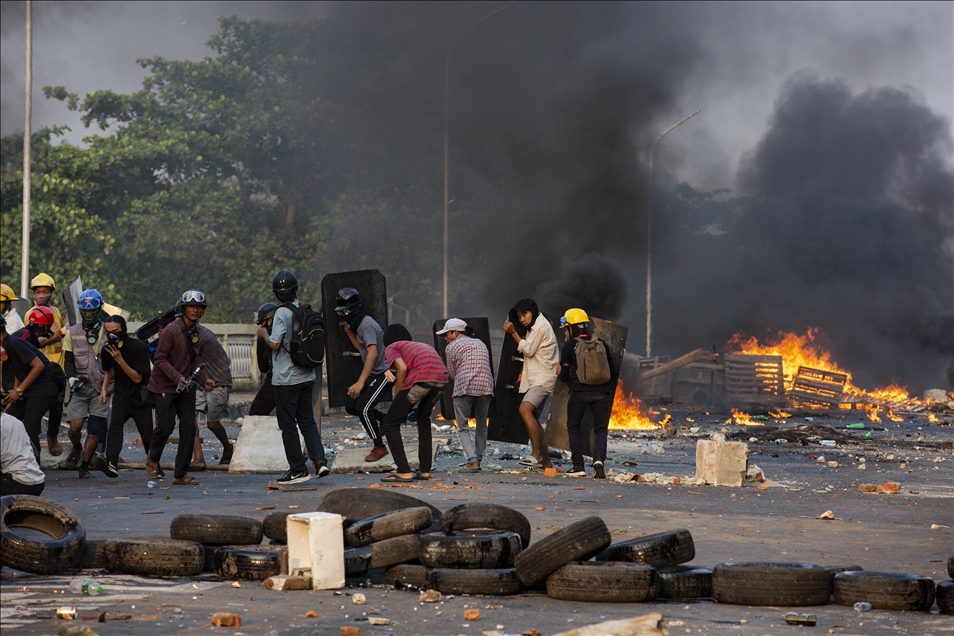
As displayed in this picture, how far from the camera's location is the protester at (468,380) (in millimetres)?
11523

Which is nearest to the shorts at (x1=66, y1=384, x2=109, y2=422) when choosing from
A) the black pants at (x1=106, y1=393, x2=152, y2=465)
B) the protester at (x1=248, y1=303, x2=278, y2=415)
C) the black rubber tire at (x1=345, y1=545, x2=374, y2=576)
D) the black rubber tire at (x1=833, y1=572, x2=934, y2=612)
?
the black pants at (x1=106, y1=393, x2=152, y2=465)

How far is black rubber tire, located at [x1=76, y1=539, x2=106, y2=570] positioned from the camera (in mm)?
6129

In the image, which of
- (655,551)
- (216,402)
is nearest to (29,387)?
(216,402)

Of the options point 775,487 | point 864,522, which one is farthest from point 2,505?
point 775,487

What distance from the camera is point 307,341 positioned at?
1009 cm

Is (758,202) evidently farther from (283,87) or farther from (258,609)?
(258,609)

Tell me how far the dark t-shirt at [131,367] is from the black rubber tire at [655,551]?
5.93 metres

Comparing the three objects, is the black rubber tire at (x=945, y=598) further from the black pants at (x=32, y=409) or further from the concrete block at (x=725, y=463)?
the black pants at (x=32, y=409)

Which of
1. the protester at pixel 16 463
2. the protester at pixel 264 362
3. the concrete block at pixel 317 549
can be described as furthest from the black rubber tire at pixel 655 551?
the protester at pixel 264 362

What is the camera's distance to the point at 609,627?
4367mm

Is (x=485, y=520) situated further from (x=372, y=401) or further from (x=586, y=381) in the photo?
(x=586, y=381)

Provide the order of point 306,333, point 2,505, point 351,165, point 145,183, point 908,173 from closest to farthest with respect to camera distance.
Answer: point 2,505 → point 306,333 → point 145,183 → point 351,165 → point 908,173

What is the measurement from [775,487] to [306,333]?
15.6 ft

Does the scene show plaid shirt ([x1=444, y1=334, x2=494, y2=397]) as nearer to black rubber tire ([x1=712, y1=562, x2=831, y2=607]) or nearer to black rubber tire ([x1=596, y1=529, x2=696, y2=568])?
black rubber tire ([x1=596, y1=529, x2=696, y2=568])
